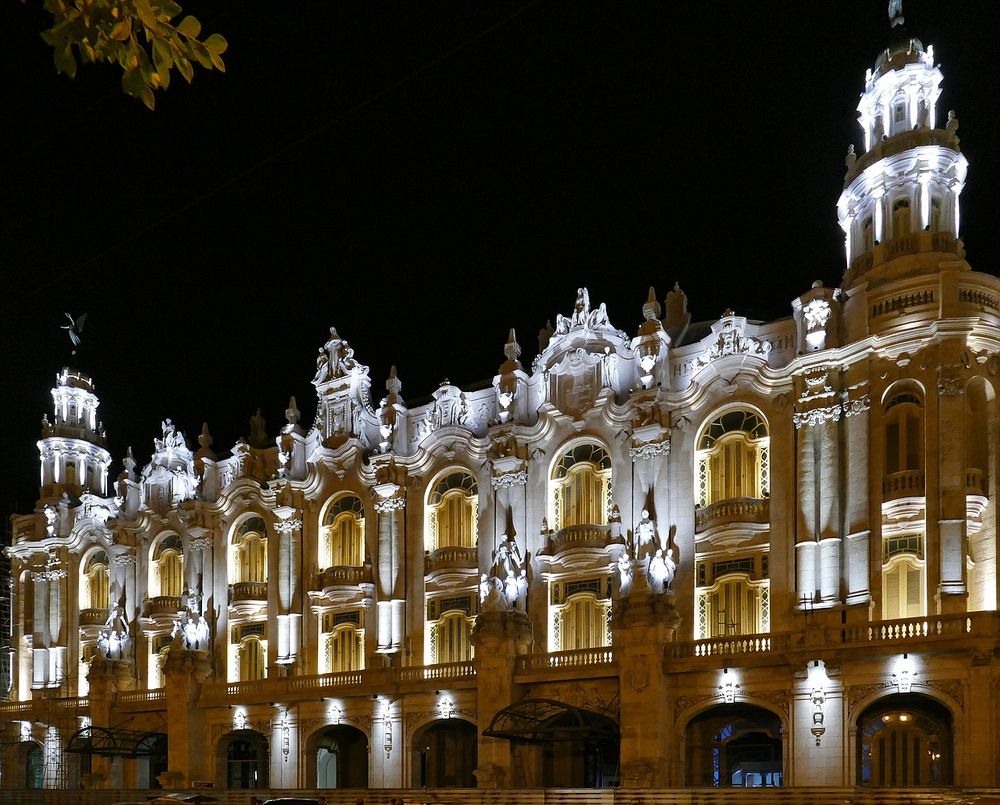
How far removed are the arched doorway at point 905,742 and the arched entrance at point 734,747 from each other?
3219 mm

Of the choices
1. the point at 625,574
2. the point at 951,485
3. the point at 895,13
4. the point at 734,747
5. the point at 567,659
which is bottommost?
the point at 734,747

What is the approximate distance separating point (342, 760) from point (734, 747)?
17.3m

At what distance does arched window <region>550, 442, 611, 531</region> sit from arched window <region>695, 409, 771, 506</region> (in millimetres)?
3667

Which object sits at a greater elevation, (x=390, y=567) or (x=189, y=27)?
(x=189, y=27)

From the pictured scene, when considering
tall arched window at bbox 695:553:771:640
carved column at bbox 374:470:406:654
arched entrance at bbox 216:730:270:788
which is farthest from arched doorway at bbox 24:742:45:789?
tall arched window at bbox 695:553:771:640

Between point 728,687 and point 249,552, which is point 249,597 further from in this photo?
point 728,687

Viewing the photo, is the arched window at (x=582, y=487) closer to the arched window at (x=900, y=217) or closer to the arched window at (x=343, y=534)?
the arched window at (x=343, y=534)

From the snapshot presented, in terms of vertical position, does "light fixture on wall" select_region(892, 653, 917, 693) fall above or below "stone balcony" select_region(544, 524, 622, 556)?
below

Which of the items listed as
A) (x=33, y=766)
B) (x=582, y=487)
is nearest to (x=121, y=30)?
(x=582, y=487)

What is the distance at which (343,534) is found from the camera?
5016 cm

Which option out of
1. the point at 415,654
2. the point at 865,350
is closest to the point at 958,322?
the point at 865,350

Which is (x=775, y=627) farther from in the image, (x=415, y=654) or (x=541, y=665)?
(x=415, y=654)

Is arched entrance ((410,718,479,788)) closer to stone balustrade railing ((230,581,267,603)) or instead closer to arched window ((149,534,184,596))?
stone balustrade railing ((230,581,267,603))

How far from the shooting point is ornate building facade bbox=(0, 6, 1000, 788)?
Result: 35438 millimetres
